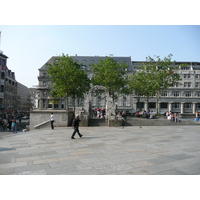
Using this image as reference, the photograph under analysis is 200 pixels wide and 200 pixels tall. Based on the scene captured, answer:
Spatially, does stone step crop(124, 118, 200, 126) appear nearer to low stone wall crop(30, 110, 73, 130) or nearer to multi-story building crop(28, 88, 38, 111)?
low stone wall crop(30, 110, 73, 130)

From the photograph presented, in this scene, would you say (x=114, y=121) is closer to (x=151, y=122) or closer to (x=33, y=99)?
(x=151, y=122)

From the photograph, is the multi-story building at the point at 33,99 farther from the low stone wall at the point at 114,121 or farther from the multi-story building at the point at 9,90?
the low stone wall at the point at 114,121

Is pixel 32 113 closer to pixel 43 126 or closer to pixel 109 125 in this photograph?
pixel 43 126

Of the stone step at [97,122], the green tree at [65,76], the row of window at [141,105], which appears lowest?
the stone step at [97,122]

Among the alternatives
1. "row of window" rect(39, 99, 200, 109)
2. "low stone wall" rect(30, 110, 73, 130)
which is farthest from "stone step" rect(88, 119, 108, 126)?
"row of window" rect(39, 99, 200, 109)

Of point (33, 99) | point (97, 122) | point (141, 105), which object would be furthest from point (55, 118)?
point (33, 99)

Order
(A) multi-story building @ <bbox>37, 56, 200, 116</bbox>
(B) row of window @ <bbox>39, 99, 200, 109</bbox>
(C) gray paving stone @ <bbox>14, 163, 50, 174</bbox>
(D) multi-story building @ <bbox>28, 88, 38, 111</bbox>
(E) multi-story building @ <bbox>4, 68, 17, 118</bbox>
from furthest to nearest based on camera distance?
(D) multi-story building @ <bbox>28, 88, 38, 111</bbox> < (E) multi-story building @ <bbox>4, 68, 17, 118</bbox> < (B) row of window @ <bbox>39, 99, 200, 109</bbox> < (A) multi-story building @ <bbox>37, 56, 200, 116</bbox> < (C) gray paving stone @ <bbox>14, 163, 50, 174</bbox>

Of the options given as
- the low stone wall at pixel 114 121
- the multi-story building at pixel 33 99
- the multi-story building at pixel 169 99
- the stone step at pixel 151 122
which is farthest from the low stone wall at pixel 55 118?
the multi-story building at pixel 33 99

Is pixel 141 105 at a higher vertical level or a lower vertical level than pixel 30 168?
higher

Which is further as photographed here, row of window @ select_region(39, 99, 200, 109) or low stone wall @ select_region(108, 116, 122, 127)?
row of window @ select_region(39, 99, 200, 109)

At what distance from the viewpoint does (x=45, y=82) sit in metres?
67.6

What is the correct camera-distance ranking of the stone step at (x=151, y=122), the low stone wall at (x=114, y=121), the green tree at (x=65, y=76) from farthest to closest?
the green tree at (x=65, y=76) → the stone step at (x=151, y=122) → the low stone wall at (x=114, y=121)

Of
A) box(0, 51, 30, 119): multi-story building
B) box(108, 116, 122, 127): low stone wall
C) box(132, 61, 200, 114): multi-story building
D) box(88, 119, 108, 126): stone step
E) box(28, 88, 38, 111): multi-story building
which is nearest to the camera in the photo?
box(108, 116, 122, 127): low stone wall

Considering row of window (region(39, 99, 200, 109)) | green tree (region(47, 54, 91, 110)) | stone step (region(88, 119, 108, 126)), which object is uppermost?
green tree (region(47, 54, 91, 110))
